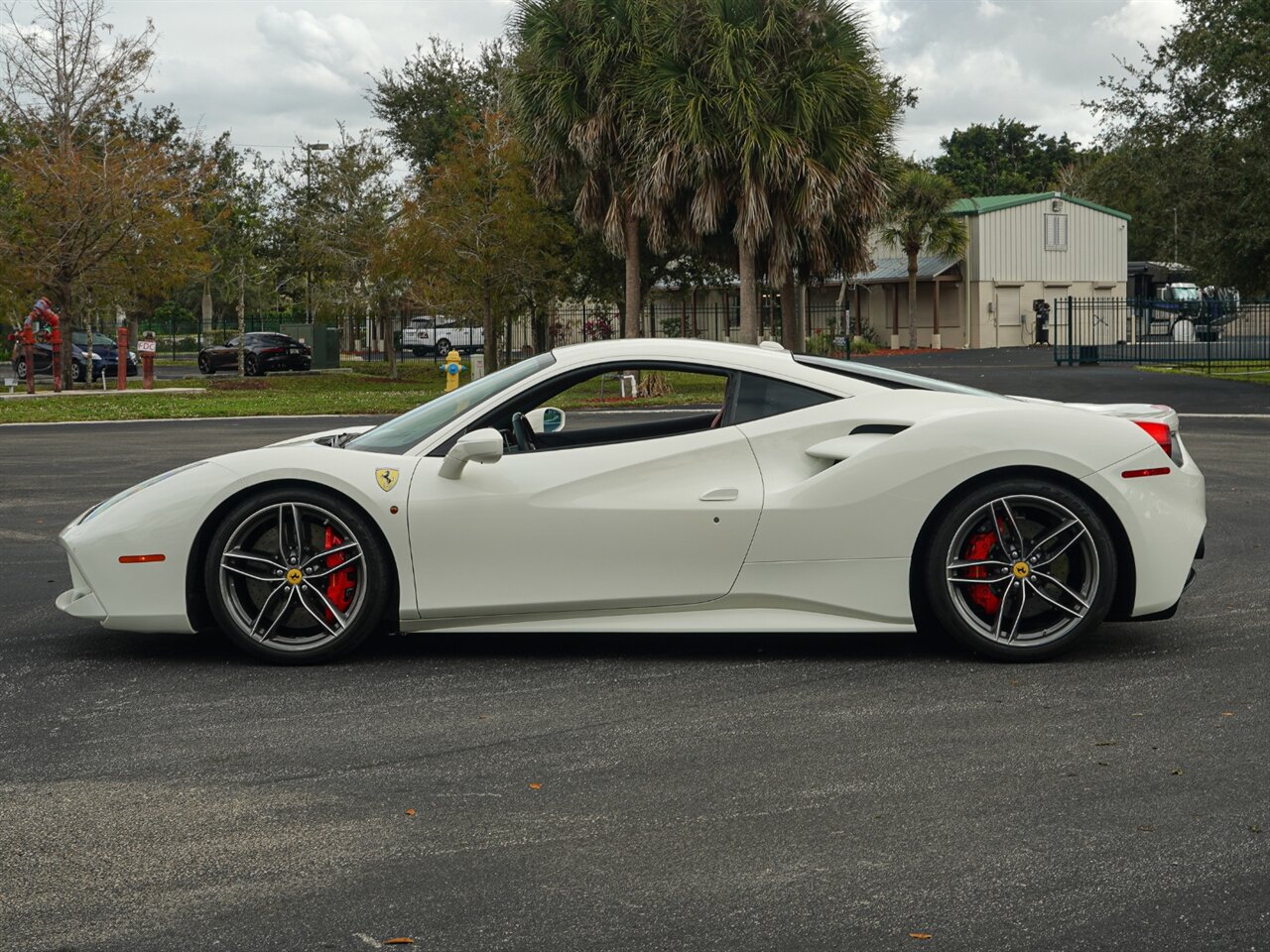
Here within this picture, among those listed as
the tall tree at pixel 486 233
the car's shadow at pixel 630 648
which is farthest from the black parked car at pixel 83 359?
the car's shadow at pixel 630 648

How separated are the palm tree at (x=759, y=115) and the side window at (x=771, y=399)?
20.6 metres

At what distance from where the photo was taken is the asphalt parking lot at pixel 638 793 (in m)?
3.43

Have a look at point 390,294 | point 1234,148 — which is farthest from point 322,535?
point 390,294

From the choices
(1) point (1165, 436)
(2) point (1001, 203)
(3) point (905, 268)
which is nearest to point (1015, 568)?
(1) point (1165, 436)

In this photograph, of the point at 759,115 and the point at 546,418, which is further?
the point at 759,115

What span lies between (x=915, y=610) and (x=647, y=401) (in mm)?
6626

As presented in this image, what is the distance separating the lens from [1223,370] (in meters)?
35.2

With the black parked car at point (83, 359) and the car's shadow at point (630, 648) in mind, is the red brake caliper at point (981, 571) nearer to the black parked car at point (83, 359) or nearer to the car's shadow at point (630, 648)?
the car's shadow at point (630, 648)

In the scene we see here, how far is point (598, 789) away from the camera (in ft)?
14.4

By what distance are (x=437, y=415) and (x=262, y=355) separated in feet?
134

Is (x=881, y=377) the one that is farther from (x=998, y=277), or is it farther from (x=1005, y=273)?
(x=1005, y=273)

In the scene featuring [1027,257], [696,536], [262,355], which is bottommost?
[696,536]

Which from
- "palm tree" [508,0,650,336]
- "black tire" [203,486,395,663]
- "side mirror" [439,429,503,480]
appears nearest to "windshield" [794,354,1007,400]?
"side mirror" [439,429,503,480]

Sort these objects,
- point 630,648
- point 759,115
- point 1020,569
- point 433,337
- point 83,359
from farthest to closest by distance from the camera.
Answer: point 433,337 < point 83,359 < point 759,115 < point 630,648 < point 1020,569
